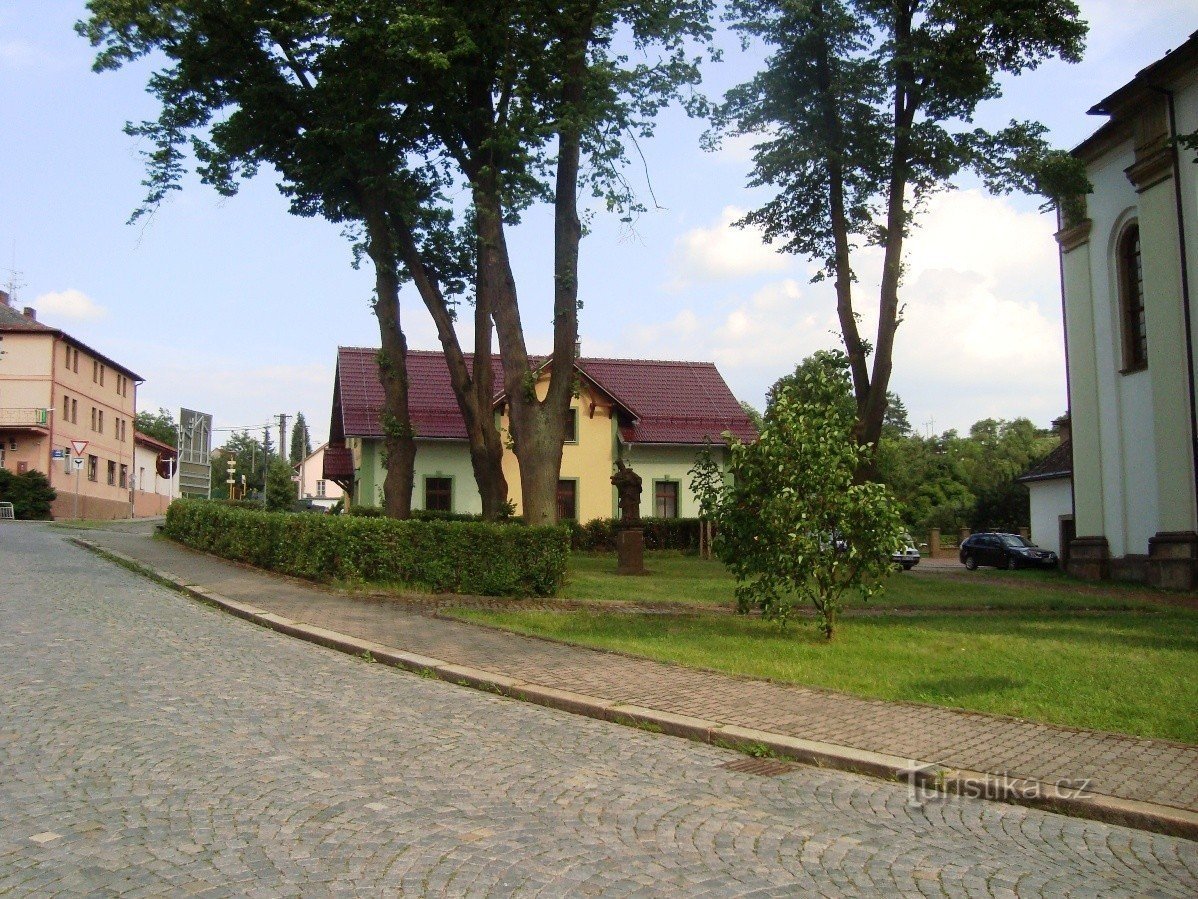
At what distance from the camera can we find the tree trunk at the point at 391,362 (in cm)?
2059

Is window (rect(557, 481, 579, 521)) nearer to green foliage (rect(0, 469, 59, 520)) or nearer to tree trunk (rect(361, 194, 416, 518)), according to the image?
tree trunk (rect(361, 194, 416, 518))

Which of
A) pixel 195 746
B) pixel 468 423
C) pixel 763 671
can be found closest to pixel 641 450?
pixel 468 423

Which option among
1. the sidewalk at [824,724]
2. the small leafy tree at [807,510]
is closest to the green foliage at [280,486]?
the sidewalk at [824,724]

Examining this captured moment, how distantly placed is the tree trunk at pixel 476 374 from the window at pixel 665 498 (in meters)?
18.4

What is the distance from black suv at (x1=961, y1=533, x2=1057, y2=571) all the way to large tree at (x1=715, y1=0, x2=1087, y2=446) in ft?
50.8

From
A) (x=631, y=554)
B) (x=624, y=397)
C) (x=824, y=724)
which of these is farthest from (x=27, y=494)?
(x=824, y=724)

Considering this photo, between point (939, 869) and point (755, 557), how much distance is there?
7.77 m

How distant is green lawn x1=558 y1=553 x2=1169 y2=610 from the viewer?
18.3 m

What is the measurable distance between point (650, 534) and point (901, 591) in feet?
53.3

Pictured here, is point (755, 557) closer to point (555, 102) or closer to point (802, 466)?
point (802, 466)

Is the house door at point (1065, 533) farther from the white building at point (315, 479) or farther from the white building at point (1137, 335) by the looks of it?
the white building at point (315, 479)

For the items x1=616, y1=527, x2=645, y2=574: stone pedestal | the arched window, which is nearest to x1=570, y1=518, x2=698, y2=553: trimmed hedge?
x1=616, y1=527, x2=645, y2=574: stone pedestal

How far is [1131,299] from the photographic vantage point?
27094 mm

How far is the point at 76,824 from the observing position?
538cm
